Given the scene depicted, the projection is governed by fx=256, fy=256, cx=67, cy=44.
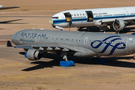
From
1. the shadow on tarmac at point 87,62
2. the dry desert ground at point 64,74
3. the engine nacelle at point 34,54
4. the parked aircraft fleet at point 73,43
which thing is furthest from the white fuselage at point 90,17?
the engine nacelle at point 34,54

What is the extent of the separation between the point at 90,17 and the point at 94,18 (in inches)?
46.3

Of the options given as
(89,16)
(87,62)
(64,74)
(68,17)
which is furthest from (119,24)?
(64,74)

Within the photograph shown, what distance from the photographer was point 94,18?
2336 inches

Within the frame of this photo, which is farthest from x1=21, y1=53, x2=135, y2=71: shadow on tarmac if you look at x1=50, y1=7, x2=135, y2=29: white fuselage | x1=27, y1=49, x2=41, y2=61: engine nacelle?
x1=50, y1=7, x2=135, y2=29: white fuselage

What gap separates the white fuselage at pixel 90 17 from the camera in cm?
5731

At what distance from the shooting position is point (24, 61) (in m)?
35.3

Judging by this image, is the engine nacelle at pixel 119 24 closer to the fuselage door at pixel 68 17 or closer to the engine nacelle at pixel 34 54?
the fuselage door at pixel 68 17

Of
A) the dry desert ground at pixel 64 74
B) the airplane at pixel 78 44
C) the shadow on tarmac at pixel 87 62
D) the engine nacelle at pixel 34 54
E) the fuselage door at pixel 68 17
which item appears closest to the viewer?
the dry desert ground at pixel 64 74

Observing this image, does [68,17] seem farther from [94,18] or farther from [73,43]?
[73,43]

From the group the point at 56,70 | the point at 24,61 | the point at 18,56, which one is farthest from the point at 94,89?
the point at 18,56

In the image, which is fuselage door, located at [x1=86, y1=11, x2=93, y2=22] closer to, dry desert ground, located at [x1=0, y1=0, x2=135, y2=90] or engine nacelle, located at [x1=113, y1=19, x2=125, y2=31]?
engine nacelle, located at [x1=113, y1=19, x2=125, y2=31]

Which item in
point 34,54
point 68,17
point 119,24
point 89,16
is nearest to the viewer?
point 34,54

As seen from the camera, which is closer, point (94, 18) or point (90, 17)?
point (90, 17)

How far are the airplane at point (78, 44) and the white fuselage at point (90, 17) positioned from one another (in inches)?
847
